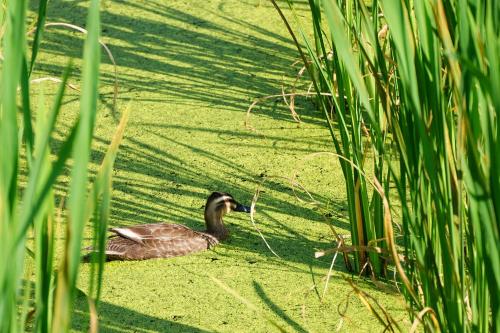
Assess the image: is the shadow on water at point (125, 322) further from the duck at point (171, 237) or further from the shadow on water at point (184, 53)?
the shadow on water at point (184, 53)

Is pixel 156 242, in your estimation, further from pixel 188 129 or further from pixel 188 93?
pixel 188 93

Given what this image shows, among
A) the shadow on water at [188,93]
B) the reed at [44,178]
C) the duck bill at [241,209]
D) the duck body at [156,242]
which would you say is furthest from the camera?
the shadow on water at [188,93]

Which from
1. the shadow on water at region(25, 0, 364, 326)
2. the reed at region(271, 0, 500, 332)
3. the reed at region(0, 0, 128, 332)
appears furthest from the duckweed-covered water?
the reed at region(0, 0, 128, 332)

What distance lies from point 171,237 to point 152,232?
7 cm

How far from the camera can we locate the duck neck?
366 cm

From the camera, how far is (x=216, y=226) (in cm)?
370

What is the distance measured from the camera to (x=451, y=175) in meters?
2.02

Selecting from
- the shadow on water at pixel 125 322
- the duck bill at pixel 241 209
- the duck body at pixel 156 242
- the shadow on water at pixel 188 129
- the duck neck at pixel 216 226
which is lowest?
the shadow on water at pixel 125 322

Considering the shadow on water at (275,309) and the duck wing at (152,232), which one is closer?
the shadow on water at (275,309)

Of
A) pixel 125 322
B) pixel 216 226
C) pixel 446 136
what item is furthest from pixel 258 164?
pixel 446 136

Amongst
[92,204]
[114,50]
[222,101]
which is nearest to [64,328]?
[92,204]

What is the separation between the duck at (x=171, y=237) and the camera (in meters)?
3.56

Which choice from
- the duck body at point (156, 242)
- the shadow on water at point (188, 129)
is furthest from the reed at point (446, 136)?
the duck body at point (156, 242)

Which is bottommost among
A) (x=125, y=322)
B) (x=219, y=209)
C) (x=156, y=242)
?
(x=125, y=322)
